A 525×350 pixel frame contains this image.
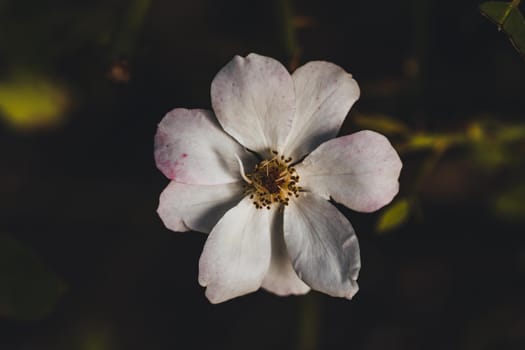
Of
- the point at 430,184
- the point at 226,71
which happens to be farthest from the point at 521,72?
the point at 226,71

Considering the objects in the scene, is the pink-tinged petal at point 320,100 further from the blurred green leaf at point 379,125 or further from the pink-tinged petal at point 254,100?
the blurred green leaf at point 379,125

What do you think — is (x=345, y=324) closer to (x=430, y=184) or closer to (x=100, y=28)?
(x=430, y=184)

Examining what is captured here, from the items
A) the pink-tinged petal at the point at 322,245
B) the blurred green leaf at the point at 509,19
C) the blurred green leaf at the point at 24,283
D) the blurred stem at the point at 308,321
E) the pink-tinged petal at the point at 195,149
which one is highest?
the blurred green leaf at the point at 509,19

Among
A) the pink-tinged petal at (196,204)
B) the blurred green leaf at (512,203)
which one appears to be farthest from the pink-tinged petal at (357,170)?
the blurred green leaf at (512,203)

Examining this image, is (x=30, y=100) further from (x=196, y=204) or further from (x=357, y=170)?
(x=357, y=170)

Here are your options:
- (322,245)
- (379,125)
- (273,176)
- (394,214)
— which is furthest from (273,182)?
(379,125)

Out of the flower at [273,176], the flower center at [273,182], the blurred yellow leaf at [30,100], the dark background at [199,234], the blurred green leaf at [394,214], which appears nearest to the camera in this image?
the flower at [273,176]
